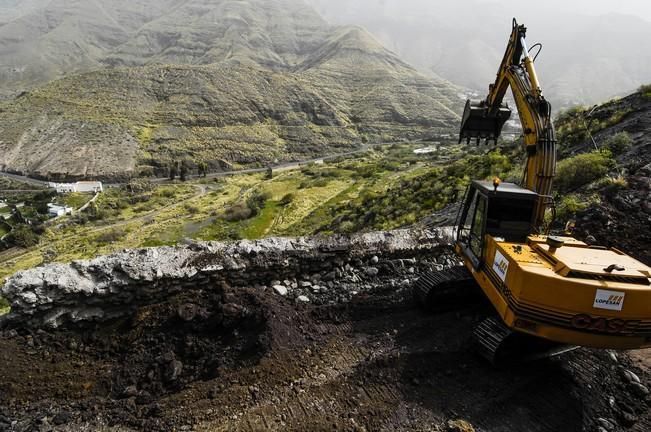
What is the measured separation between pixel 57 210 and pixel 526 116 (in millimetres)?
68769

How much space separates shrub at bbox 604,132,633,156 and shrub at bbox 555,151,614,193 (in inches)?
51.4

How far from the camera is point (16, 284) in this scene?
230 inches

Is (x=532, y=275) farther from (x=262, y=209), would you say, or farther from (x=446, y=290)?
(x=262, y=209)

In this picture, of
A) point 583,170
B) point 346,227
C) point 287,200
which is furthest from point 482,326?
point 287,200

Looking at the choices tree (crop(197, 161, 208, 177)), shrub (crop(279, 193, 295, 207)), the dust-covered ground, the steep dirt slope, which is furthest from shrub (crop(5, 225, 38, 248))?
the steep dirt slope

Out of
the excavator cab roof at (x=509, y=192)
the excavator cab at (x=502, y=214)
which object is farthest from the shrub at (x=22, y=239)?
the excavator cab roof at (x=509, y=192)

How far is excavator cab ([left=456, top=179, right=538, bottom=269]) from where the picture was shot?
6270mm

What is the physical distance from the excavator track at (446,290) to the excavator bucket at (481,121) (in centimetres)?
389

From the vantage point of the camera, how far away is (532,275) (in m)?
4.79

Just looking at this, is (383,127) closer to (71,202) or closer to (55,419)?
(71,202)

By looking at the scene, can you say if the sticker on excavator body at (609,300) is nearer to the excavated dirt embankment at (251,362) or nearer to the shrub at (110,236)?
the excavated dirt embankment at (251,362)

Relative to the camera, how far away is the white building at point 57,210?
57.9 meters

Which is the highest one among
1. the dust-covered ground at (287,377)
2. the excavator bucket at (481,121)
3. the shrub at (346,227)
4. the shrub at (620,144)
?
the excavator bucket at (481,121)

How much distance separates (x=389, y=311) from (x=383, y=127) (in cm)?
11266
